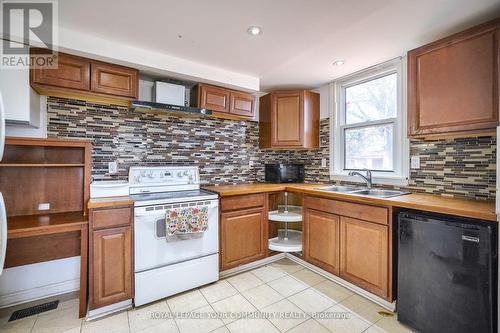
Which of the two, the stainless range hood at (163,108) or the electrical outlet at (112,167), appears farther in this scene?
the electrical outlet at (112,167)

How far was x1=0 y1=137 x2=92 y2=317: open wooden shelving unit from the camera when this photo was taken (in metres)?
1.77

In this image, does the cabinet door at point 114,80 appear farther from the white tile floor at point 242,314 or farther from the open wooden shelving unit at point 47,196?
the white tile floor at point 242,314

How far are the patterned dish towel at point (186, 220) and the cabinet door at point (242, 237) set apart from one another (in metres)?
0.28

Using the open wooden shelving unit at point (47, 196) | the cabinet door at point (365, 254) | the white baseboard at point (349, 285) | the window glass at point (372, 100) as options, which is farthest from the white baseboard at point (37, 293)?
the window glass at point (372, 100)

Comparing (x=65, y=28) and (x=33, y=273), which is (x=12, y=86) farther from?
(x=33, y=273)

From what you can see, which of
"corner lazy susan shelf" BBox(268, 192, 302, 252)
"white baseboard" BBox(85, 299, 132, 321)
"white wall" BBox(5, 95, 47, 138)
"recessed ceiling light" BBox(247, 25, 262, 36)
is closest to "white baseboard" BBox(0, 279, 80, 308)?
"white baseboard" BBox(85, 299, 132, 321)

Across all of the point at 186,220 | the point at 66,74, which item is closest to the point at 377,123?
the point at 186,220

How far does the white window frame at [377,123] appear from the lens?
2.30 meters

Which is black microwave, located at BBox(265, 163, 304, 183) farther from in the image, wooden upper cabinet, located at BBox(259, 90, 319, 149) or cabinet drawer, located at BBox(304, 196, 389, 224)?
cabinet drawer, located at BBox(304, 196, 389, 224)

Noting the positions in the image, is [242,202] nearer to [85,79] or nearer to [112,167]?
[112,167]

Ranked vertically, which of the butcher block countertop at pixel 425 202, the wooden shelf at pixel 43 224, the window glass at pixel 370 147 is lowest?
the wooden shelf at pixel 43 224

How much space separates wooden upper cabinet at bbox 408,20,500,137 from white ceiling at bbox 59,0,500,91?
0.16 metres

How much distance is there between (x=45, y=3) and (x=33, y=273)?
2.13 metres

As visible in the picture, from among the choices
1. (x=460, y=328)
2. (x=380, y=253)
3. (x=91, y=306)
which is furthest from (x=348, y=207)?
(x=91, y=306)
